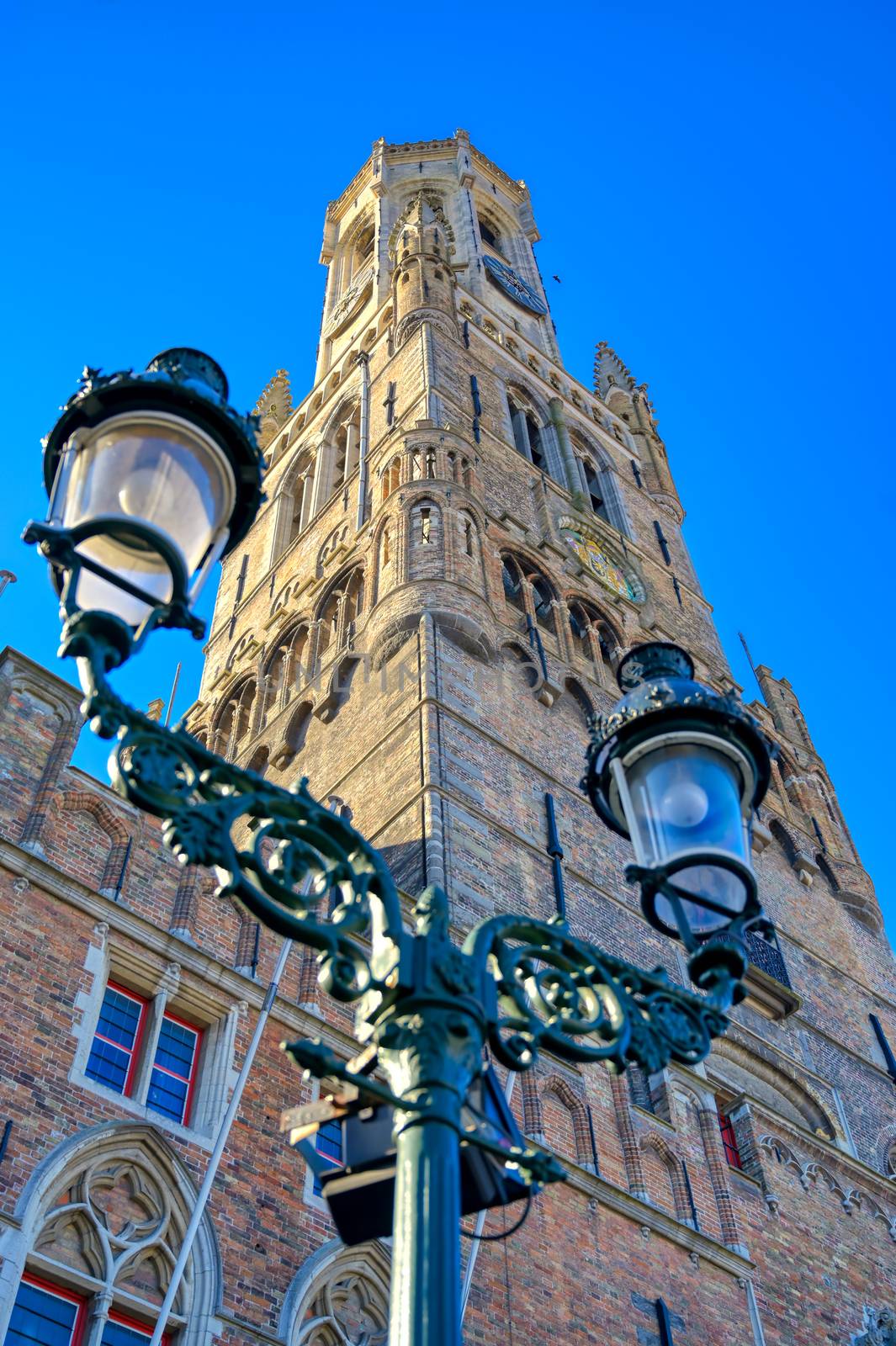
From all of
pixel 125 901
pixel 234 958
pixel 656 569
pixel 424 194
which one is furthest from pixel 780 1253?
pixel 424 194

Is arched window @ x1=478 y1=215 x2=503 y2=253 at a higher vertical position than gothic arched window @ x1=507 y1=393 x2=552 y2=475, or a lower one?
higher

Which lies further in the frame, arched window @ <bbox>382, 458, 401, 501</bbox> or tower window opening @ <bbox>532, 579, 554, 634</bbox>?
arched window @ <bbox>382, 458, 401, 501</bbox>

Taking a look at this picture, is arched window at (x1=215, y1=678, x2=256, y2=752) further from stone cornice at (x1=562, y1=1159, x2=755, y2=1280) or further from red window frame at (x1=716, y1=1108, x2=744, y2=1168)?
stone cornice at (x1=562, y1=1159, x2=755, y2=1280)

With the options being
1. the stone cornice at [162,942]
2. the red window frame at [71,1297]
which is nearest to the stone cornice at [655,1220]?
the stone cornice at [162,942]

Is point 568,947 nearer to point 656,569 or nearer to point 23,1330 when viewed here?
point 23,1330

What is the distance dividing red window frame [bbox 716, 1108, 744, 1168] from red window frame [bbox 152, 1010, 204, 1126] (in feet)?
25.4

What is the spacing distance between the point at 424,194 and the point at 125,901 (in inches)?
1458

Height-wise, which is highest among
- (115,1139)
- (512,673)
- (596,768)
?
(512,673)

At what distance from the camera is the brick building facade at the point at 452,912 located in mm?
10836

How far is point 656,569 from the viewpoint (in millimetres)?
31812

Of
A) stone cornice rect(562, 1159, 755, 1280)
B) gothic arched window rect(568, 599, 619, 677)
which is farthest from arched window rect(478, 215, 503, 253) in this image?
stone cornice rect(562, 1159, 755, 1280)

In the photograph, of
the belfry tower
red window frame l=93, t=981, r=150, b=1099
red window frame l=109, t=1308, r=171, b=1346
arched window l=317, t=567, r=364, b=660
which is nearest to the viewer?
red window frame l=109, t=1308, r=171, b=1346

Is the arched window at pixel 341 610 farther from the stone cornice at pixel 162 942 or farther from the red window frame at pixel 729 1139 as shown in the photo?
the stone cornice at pixel 162 942

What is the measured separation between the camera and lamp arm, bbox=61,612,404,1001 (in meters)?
4.76
